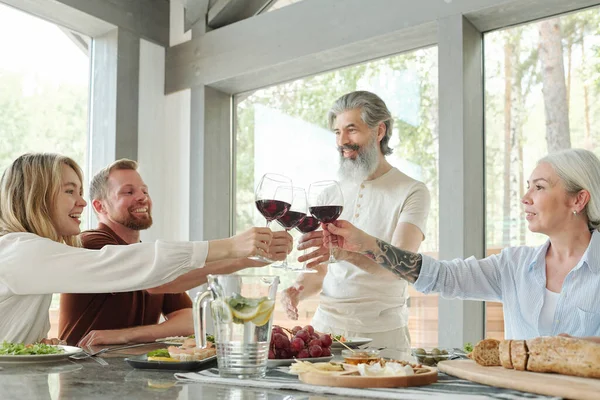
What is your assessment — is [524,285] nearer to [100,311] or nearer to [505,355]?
[505,355]

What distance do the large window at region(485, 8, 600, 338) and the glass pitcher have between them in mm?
2198

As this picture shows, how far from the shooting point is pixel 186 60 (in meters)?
4.64

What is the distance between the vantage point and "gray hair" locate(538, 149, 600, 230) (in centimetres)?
206

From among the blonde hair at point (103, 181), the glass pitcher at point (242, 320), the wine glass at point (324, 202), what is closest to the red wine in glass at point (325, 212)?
the wine glass at point (324, 202)

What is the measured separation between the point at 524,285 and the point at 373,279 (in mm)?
812

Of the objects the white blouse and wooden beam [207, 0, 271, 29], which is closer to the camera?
the white blouse

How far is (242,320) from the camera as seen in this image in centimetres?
135

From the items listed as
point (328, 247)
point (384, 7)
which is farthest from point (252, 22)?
point (328, 247)

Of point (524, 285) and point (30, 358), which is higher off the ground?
point (524, 285)

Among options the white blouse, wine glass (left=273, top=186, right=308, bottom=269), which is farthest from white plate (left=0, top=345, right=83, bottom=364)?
the white blouse

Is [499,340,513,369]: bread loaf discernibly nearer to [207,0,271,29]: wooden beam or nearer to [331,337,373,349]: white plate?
[331,337,373,349]: white plate

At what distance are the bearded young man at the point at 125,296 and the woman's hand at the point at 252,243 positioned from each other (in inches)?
4.7

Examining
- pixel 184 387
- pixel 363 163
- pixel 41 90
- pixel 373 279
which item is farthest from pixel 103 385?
pixel 41 90

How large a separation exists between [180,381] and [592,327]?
3.66ft
